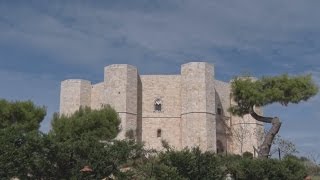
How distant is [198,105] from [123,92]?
5.15 meters

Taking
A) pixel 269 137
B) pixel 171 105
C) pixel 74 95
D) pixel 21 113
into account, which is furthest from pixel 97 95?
pixel 269 137

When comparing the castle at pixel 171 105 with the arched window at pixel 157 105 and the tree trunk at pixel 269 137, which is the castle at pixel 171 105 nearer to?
the arched window at pixel 157 105

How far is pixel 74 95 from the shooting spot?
3994cm

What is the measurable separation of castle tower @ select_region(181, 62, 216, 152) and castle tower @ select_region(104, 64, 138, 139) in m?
3.43

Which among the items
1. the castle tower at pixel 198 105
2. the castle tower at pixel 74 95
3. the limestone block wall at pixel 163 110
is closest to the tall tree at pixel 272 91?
the castle tower at pixel 198 105

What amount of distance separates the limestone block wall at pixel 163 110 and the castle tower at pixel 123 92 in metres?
1.20

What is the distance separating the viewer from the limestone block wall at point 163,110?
38812 millimetres

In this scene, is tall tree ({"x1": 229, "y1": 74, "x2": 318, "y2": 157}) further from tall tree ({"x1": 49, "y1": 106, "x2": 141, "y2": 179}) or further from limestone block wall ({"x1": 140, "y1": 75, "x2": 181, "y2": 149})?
limestone block wall ({"x1": 140, "y1": 75, "x2": 181, "y2": 149})

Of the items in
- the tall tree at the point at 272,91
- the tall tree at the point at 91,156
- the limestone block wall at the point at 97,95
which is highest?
the limestone block wall at the point at 97,95

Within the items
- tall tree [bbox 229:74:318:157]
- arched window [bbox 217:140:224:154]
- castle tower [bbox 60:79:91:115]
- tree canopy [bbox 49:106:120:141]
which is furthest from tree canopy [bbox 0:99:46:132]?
arched window [bbox 217:140:224:154]

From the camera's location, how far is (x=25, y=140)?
519 inches

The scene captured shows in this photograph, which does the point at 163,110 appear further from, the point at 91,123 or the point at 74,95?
the point at 91,123

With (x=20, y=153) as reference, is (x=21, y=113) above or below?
above

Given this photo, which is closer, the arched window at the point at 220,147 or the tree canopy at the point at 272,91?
the tree canopy at the point at 272,91
